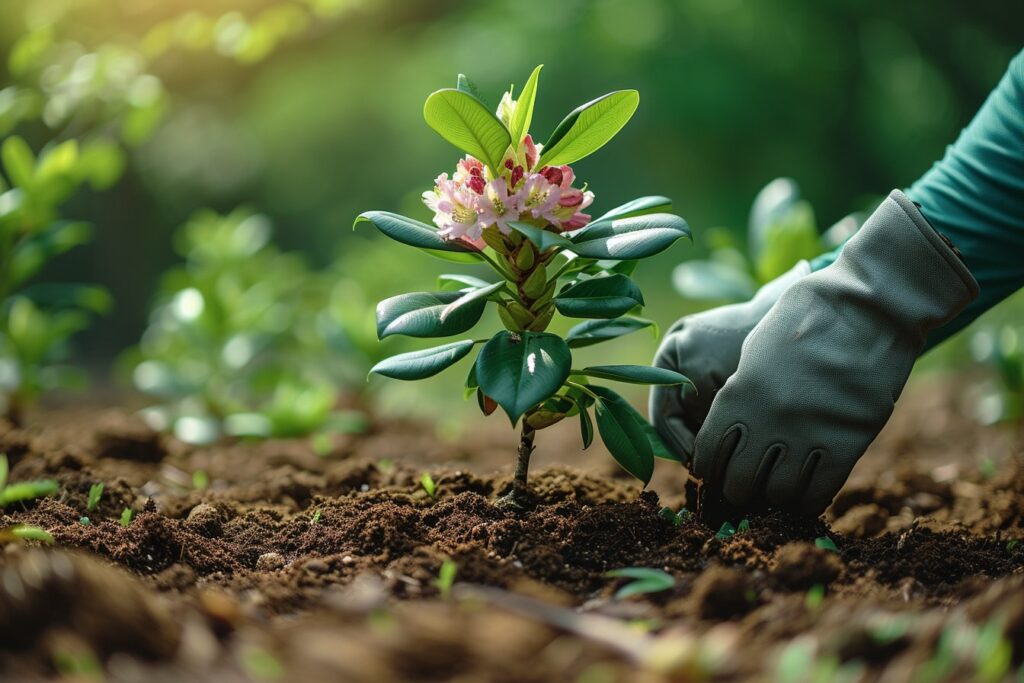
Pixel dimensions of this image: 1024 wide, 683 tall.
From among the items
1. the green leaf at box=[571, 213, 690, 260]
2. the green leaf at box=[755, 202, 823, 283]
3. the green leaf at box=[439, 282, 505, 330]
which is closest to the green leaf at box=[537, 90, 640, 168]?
the green leaf at box=[571, 213, 690, 260]

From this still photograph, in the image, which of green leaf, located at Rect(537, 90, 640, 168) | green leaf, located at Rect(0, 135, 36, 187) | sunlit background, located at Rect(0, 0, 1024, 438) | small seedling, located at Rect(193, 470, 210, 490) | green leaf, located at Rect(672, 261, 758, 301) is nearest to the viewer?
green leaf, located at Rect(537, 90, 640, 168)

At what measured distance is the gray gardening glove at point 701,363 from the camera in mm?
1670

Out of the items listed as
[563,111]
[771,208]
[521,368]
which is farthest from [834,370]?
[563,111]

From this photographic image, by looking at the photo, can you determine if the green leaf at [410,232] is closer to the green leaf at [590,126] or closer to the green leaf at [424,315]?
the green leaf at [424,315]

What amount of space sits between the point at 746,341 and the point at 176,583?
3.21ft

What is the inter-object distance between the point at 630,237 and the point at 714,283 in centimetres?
115

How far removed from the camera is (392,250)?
3.69 metres

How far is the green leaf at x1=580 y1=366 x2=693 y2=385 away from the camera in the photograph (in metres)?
1.41

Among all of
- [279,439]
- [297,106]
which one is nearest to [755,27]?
[297,106]

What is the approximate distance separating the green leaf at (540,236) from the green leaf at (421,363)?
198mm

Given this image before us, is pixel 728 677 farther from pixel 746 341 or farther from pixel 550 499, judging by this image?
pixel 746 341

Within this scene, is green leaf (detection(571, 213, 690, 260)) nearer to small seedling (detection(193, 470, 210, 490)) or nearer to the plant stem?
the plant stem

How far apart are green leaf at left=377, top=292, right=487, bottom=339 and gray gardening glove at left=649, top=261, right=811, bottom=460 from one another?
1.59 feet

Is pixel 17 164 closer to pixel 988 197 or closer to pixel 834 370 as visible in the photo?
pixel 834 370
